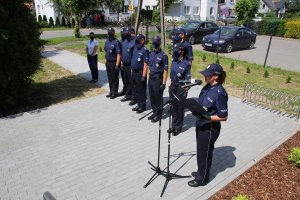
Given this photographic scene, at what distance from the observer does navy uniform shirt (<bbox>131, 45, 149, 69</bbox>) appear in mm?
7734

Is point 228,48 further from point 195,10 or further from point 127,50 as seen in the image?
point 195,10

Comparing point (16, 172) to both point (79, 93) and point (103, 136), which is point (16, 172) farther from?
point (79, 93)

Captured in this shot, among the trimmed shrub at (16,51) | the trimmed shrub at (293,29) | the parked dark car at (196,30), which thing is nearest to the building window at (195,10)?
the trimmed shrub at (293,29)

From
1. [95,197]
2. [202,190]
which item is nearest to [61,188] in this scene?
[95,197]

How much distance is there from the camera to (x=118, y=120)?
794 centimetres

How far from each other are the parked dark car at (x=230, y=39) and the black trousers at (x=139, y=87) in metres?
11.6

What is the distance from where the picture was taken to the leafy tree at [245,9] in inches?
1312

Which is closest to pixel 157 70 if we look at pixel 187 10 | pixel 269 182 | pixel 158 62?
pixel 158 62

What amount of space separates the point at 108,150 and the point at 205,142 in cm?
246

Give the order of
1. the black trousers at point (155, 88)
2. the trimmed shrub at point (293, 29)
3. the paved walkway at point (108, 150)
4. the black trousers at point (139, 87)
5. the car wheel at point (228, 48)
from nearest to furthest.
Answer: the paved walkway at point (108, 150)
the black trousers at point (155, 88)
the black trousers at point (139, 87)
the car wheel at point (228, 48)
the trimmed shrub at point (293, 29)

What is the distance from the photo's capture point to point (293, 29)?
30016mm

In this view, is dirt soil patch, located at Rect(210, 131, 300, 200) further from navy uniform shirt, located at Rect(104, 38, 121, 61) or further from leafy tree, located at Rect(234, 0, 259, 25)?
leafy tree, located at Rect(234, 0, 259, 25)

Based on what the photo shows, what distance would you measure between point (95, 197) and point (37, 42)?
5660 millimetres

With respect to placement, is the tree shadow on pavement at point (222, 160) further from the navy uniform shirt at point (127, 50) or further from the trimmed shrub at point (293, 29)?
the trimmed shrub at point (293, 29)
